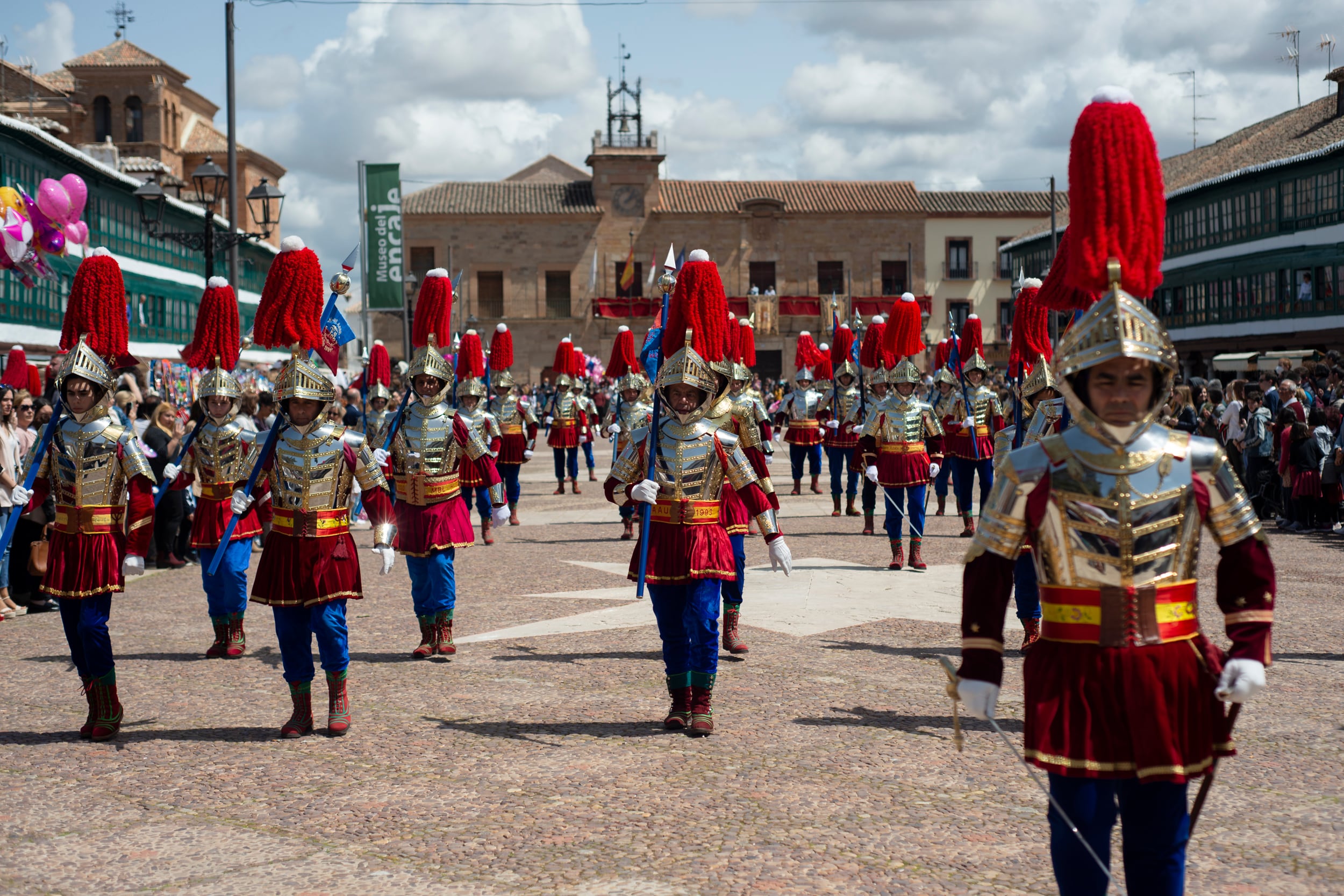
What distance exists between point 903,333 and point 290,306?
24.4ft

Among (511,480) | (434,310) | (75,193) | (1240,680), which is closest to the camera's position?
(1240,680)

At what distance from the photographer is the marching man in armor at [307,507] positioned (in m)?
6.71

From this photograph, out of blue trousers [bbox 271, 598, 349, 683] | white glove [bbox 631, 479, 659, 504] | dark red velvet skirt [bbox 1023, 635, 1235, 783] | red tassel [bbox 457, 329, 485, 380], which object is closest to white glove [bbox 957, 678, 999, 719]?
dark red velvet skirt [bbox 1023, 635, 1235, 783]

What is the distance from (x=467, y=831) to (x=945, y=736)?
252cm

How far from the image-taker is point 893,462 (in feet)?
41.3

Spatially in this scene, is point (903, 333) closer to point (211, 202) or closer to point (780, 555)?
point (780, 555)

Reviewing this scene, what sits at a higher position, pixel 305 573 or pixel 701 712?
pixel 305 573

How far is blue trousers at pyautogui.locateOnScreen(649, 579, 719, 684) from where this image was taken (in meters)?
6.68

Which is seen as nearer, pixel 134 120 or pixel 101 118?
pixel 134 120

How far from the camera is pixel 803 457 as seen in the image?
20.7 m

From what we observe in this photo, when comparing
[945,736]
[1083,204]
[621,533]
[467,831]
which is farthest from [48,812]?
[621,533]

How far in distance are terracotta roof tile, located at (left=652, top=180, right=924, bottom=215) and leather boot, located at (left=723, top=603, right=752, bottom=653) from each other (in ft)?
184

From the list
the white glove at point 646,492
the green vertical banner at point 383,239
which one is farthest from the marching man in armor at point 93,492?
the green vertical banner at point 383,239

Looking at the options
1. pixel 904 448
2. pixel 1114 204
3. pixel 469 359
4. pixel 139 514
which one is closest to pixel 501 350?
pixel 469 359
